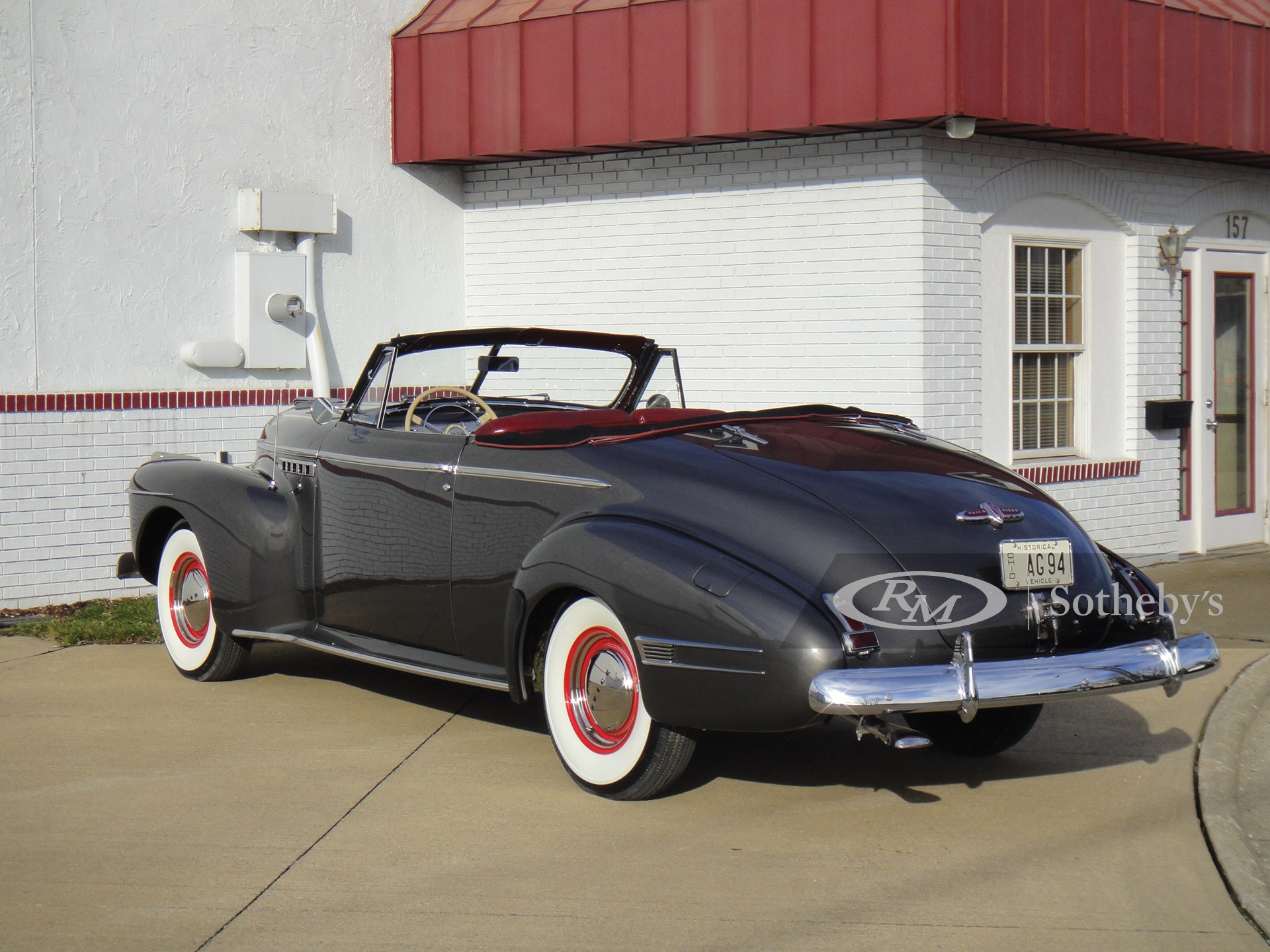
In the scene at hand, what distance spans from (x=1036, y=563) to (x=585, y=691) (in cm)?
152

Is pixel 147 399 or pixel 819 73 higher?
pixel 819 73

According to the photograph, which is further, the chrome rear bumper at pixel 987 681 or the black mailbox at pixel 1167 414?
the black mailbox at pixel 1167 414

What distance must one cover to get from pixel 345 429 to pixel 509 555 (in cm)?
137

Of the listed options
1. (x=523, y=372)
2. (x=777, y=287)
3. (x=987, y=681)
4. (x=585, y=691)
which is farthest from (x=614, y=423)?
(x=777, y=287)

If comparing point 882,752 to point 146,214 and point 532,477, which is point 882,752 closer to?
point 532,477

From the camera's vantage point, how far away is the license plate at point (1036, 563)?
446 cm

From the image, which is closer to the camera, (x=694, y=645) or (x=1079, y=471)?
(x=694, y=645)

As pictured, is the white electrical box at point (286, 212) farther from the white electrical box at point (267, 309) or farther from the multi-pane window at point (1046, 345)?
the multi-pane window at point (1046, 345)

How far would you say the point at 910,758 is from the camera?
543 centimetres

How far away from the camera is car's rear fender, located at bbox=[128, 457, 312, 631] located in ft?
20.2

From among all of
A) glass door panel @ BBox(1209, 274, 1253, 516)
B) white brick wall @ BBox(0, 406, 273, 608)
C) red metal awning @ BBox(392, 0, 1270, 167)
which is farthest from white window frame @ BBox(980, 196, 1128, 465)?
white brick wall @ BBox(0, 406, 273, 608)

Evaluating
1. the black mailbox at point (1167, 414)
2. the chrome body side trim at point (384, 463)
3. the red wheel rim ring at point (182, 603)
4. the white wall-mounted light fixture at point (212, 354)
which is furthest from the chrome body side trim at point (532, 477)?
the black mailbox at point (1167, 414)

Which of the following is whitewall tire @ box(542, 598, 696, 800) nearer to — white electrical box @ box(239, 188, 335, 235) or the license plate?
the license plate

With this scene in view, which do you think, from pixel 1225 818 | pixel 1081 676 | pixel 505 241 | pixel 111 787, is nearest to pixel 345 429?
pixel 111 787
